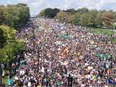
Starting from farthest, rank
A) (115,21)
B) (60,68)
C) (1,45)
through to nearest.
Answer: (115,21) < (1,45) < (60,68)

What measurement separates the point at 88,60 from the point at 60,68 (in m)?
11.0

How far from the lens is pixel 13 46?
165 feet

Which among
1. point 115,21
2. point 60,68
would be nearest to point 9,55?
point 60,68

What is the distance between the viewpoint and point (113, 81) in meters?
39.1

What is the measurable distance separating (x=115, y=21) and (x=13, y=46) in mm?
150700

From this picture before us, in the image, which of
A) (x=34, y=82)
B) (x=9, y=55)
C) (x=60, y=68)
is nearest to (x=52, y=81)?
(x=34, y=82)

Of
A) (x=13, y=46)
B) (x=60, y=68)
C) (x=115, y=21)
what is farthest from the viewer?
(x=115, y=21)

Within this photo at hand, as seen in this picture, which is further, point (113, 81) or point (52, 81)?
point (113, 81)

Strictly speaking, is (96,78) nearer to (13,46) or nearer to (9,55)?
(9,55)

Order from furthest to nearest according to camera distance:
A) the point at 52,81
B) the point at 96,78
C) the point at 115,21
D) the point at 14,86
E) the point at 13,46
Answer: the point at 115,21 < the point at 13,46 < the point at 96,78 < the point at 52,81 < the point at 14,86

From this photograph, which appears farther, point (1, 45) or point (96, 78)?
point (1, 45)

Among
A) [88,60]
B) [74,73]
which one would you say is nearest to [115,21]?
[88,60]

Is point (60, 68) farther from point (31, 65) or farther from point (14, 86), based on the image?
point (14, 86)

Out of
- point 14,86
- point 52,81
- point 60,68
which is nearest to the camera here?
point 14,86
